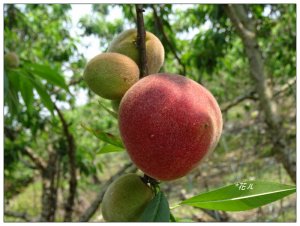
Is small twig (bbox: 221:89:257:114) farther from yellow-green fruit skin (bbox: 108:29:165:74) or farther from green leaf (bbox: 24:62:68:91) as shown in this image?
yellow-green fruit skin (bbox: 108:29:165:74)

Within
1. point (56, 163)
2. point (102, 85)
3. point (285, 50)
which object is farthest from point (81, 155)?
point (102, 85)

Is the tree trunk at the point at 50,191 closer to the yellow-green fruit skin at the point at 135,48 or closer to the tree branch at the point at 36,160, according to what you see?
the tree branch at the point at 36,160

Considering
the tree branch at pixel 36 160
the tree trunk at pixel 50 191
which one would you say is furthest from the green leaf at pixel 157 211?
the tree branch at pixel 36 160

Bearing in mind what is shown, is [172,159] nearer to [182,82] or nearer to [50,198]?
[182,82]

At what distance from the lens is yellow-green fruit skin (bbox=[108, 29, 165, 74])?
0.68 m

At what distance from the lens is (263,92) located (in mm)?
2033

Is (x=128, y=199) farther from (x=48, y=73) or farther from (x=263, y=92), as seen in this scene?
(x=263, y=92)

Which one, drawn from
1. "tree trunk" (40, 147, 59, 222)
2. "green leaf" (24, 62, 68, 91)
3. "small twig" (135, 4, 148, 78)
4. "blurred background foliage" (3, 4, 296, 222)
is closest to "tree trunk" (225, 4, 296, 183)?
"blurred background foliage" (3, 4, 296, 222)

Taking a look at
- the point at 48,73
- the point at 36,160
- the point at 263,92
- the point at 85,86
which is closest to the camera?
the point at 48,73

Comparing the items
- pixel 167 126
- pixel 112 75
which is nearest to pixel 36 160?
pixel 112 75

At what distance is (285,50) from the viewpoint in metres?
3.07

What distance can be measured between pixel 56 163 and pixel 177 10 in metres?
1.92

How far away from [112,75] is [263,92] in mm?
1550

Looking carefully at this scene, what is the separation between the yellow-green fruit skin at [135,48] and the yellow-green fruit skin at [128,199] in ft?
0.66
